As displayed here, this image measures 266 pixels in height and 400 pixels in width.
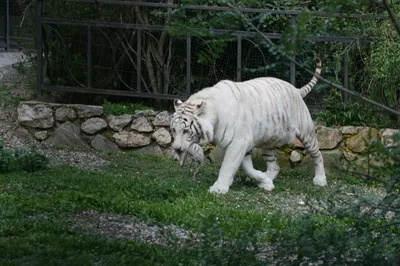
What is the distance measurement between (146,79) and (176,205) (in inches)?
198

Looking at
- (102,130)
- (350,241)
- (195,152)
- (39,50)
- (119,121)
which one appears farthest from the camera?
(39,50)

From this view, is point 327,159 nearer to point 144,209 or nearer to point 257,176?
point 257,176

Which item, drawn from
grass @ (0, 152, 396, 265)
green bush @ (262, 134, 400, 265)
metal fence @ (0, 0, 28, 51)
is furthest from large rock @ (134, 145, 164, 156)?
metal fence @ (0, 0, 28, 51)

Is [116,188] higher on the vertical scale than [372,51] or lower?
lower

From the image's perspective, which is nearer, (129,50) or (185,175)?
(185,175)

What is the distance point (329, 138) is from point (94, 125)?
3396 mm

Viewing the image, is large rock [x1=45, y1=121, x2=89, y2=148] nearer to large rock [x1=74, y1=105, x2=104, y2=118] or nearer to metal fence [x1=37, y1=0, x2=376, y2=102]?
large rock [x1=74, y1=105, x2=104, y2=118]

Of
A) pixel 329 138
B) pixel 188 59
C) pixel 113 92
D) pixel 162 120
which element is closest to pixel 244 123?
pixel 329 138

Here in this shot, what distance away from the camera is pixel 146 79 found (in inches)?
552

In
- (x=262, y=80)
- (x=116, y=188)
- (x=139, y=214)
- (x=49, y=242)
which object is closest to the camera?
(x=49, y=242)

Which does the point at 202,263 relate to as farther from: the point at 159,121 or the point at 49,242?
the point at 159,121

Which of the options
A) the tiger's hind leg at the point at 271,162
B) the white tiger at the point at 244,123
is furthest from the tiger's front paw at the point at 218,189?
the tiger's hind leg at the point at 271,162

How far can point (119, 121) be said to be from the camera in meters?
13.3

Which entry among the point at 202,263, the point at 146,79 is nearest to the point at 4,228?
the point at 202,263
